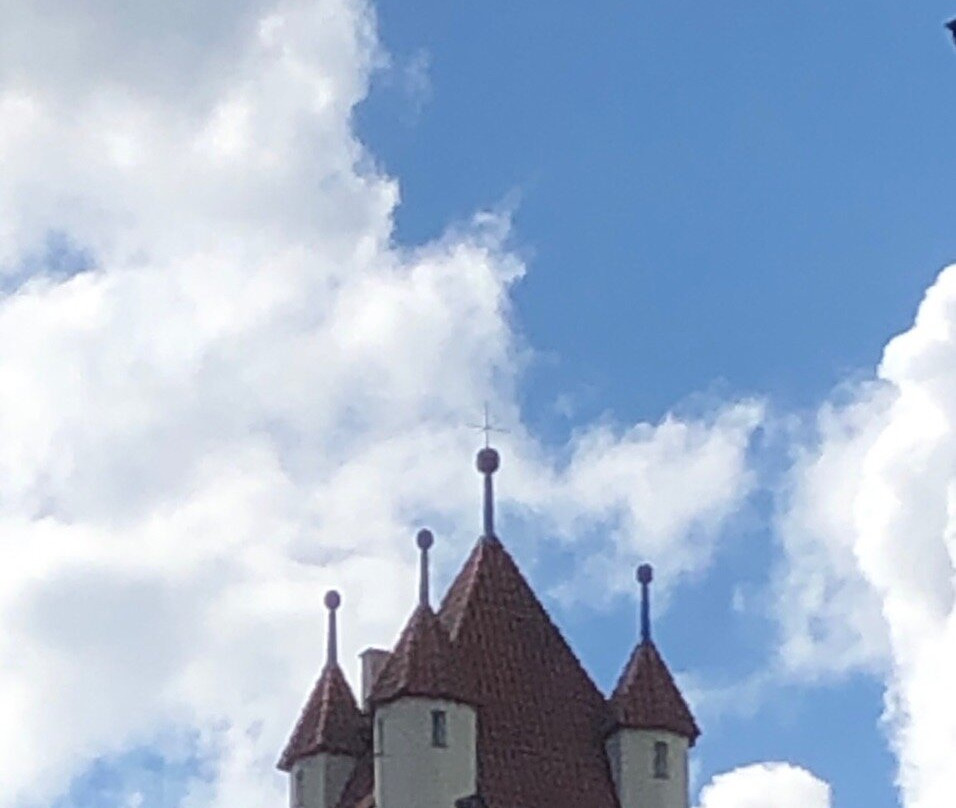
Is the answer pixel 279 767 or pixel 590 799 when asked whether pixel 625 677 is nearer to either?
pixel 590 799

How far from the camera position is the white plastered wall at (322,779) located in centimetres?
5556

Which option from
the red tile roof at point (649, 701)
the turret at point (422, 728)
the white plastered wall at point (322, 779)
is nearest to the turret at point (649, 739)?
the red tile roof at point (649, 701)

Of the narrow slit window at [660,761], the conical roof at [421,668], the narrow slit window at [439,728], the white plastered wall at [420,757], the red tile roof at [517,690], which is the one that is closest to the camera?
the white plastered wall at [420,757]

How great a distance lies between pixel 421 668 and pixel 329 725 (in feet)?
12.4

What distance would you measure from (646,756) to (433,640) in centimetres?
450

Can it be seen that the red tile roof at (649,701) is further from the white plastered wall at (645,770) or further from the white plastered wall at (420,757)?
the white plastered wall at (420,757)

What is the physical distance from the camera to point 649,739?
55.4 meters

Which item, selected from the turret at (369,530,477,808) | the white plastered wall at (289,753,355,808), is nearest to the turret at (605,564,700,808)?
the turret at (369,530,477,808)

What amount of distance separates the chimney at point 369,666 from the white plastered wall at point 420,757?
3.15m

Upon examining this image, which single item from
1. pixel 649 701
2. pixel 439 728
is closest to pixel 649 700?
pixel 649 701

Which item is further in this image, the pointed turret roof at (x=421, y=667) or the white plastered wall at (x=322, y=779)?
the white plastered wall at (x=322, y=779)

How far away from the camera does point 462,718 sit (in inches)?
2104

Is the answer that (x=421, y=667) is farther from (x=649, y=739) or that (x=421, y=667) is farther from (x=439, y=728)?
(x=649, y=739)

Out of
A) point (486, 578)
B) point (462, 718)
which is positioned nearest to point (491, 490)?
point (486, 578)
